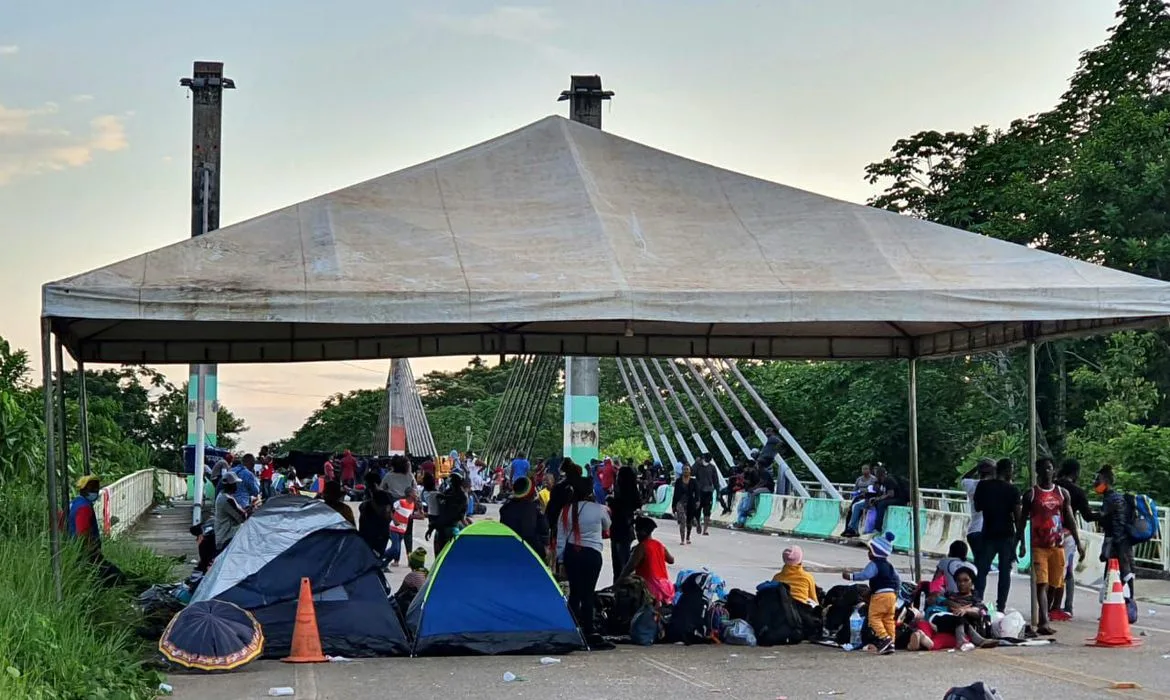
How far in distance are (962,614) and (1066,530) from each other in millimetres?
2476

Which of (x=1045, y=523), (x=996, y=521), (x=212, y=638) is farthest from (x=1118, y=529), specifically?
(x=212, y=638)

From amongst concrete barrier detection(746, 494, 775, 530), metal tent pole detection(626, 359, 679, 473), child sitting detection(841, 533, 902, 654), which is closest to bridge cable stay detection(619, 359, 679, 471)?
metal tent pole detection(626, 359, 679, 473)

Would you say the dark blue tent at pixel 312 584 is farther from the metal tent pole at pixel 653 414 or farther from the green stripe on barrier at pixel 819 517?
the metal tent pole at pixel 653 414

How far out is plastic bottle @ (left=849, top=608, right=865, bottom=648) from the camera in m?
14.4

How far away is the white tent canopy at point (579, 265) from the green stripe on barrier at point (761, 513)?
65.0ft

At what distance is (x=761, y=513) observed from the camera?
38281 millimetres

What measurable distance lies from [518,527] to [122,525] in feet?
53.5

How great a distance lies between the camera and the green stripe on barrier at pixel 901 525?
95.6 feet

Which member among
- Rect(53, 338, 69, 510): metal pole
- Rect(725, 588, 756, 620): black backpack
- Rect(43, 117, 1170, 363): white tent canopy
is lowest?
Rect(725, 588, 756, 620): black backpack

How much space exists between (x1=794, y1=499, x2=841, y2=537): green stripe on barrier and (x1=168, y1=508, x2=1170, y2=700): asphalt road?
60.9ft

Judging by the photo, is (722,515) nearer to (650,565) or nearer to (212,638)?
(650,565)

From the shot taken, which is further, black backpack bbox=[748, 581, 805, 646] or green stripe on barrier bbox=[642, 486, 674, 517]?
green stripe on barrier bbox=[642, 486, 674, 517]

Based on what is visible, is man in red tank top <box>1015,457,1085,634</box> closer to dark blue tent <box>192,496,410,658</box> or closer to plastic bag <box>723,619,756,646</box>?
plastic bag <box>723,619,756,646</box>

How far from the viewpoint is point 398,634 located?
13.9 metres
